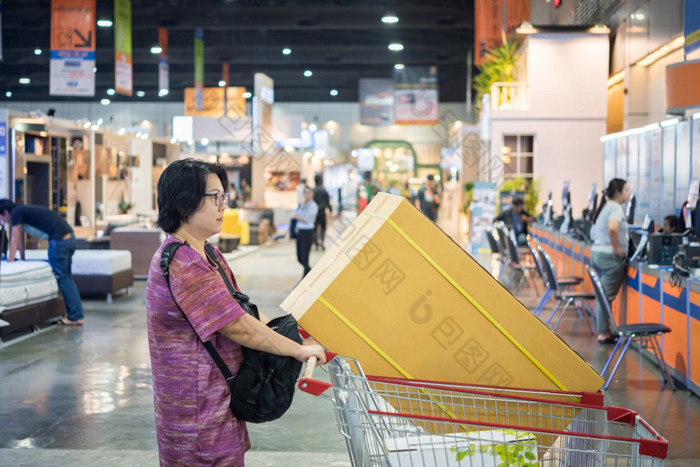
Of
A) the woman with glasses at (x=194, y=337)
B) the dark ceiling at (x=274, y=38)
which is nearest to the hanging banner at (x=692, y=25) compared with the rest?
the woman with glasses at (x=194, y=337)

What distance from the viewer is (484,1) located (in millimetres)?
15859

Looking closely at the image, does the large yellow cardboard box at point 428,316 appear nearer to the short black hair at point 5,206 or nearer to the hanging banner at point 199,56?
the short black hair at point 5,206

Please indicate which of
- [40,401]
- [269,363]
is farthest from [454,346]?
[40,401]

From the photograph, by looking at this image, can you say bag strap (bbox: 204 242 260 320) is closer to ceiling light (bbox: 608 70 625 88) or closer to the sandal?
the sandal

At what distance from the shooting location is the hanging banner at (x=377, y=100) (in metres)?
27.1

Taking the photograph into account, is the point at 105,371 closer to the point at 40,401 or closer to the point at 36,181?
the point at 40,401

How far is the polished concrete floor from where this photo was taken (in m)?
4.38

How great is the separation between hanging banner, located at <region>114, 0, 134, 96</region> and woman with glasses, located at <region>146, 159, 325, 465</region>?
14.3 meters

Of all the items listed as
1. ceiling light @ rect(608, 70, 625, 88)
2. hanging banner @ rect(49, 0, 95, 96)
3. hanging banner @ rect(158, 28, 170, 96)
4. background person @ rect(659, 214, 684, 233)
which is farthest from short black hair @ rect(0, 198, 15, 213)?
hanging banner @ rect(158, 28, 170, 96)

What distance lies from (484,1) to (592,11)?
249cm

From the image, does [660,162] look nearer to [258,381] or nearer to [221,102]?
[258,381]

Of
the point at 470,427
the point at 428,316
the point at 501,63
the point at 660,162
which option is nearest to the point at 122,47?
the point at 501,63

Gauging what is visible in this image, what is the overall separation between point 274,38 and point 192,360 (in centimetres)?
2216

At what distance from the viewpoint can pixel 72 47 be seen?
603 inches
